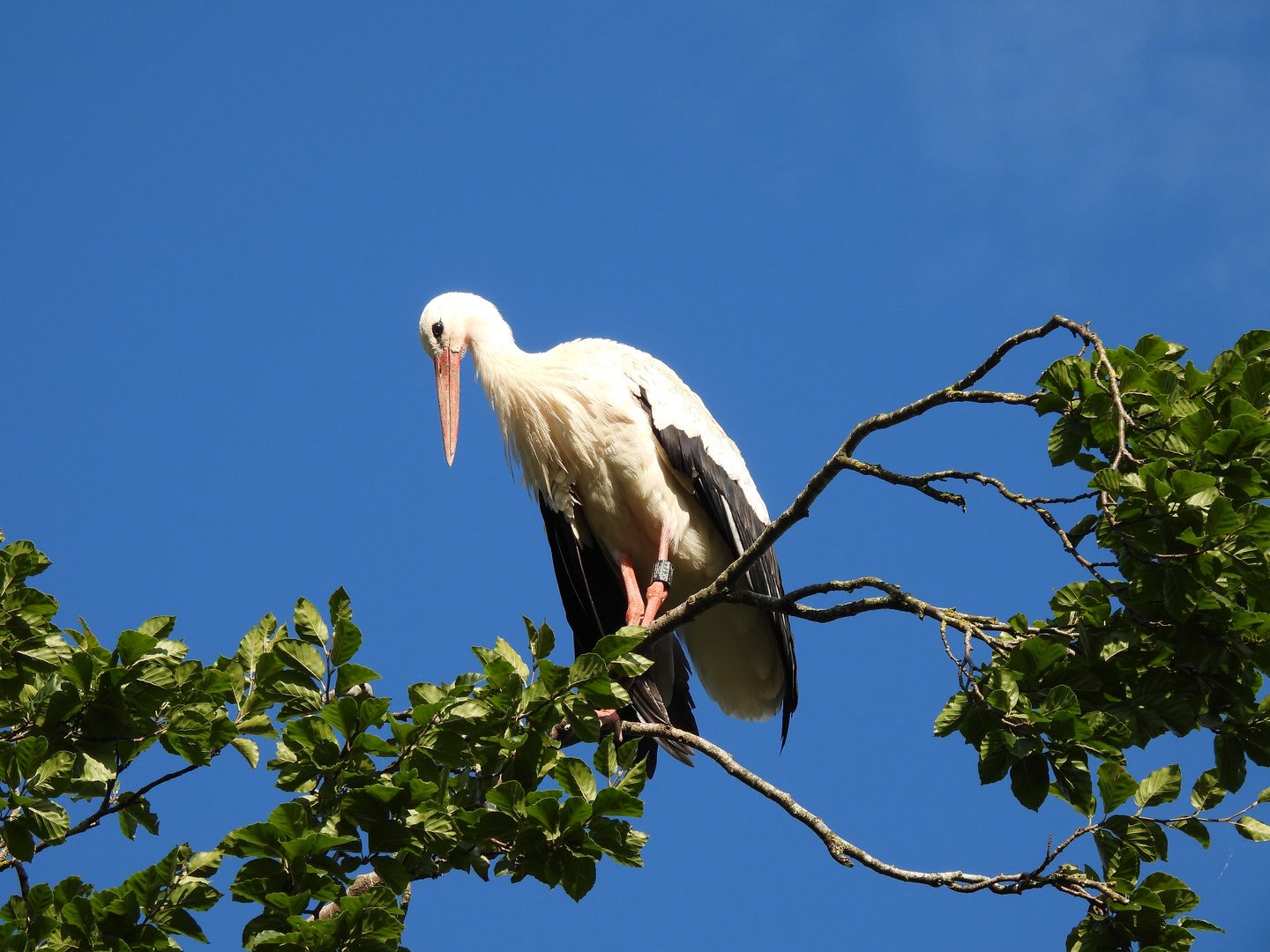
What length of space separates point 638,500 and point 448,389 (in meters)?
1.72

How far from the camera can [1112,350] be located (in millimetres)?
4000

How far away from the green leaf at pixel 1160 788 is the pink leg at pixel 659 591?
3.27 meters

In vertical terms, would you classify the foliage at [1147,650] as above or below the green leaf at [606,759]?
above

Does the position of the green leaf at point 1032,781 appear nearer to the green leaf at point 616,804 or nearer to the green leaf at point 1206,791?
Result: the green leaf at point 1206,791

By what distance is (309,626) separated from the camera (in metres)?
3.88

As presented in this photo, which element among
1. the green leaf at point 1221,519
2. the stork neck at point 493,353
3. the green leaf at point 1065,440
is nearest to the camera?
the green leaf at point 1221,519

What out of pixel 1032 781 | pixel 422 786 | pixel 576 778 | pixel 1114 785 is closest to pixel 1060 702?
pixel 1032 781

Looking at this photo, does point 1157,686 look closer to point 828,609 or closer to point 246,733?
point 828,609

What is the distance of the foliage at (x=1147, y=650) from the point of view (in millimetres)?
3615

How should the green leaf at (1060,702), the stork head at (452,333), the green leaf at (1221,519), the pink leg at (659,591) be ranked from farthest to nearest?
the stork head at (452,333)
the pink leg at (659,591)
the green leaf at (1060,702)
the green leaf at (1221,519)

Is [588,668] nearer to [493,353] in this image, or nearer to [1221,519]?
[1221,519]

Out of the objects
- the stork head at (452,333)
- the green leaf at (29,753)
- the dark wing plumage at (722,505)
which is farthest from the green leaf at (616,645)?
the stork head at (452,333)

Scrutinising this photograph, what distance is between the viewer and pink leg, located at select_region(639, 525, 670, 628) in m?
6.86

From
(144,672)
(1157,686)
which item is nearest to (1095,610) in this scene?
(1157,686)
